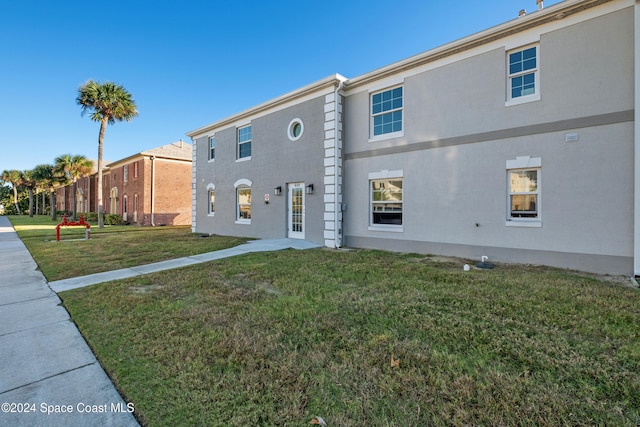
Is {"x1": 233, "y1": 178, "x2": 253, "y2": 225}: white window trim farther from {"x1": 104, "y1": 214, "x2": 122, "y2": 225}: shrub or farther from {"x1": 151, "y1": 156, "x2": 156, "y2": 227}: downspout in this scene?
{"x1": 104, "y1": 214, "x2": 122, "y2": 225}: shrub

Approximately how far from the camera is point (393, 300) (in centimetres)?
476

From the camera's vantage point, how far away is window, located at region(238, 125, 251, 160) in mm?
14640

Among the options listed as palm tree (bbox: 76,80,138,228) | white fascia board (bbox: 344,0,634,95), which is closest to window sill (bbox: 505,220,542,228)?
white fascia board (bbox: 344,0,634,95)

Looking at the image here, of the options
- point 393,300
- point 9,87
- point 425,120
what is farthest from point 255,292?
point 9,87

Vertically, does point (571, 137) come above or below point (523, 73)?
below

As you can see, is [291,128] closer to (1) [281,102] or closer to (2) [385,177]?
(1) [281,102]

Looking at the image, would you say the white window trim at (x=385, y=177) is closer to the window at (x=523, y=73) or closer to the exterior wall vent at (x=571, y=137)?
the window at (x=523, y=73)

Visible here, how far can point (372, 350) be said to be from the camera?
3.18 metres

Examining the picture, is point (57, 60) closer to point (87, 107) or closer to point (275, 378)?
point (87, 107)

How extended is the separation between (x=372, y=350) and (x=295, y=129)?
1062 centimetres

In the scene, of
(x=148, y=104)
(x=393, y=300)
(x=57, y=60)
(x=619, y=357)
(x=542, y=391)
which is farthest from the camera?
(x=148, y=104)

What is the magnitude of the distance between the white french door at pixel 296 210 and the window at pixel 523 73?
7384 millimetres

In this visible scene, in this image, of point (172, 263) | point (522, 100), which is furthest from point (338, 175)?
point (172, 263)

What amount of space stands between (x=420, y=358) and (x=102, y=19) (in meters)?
18.3
